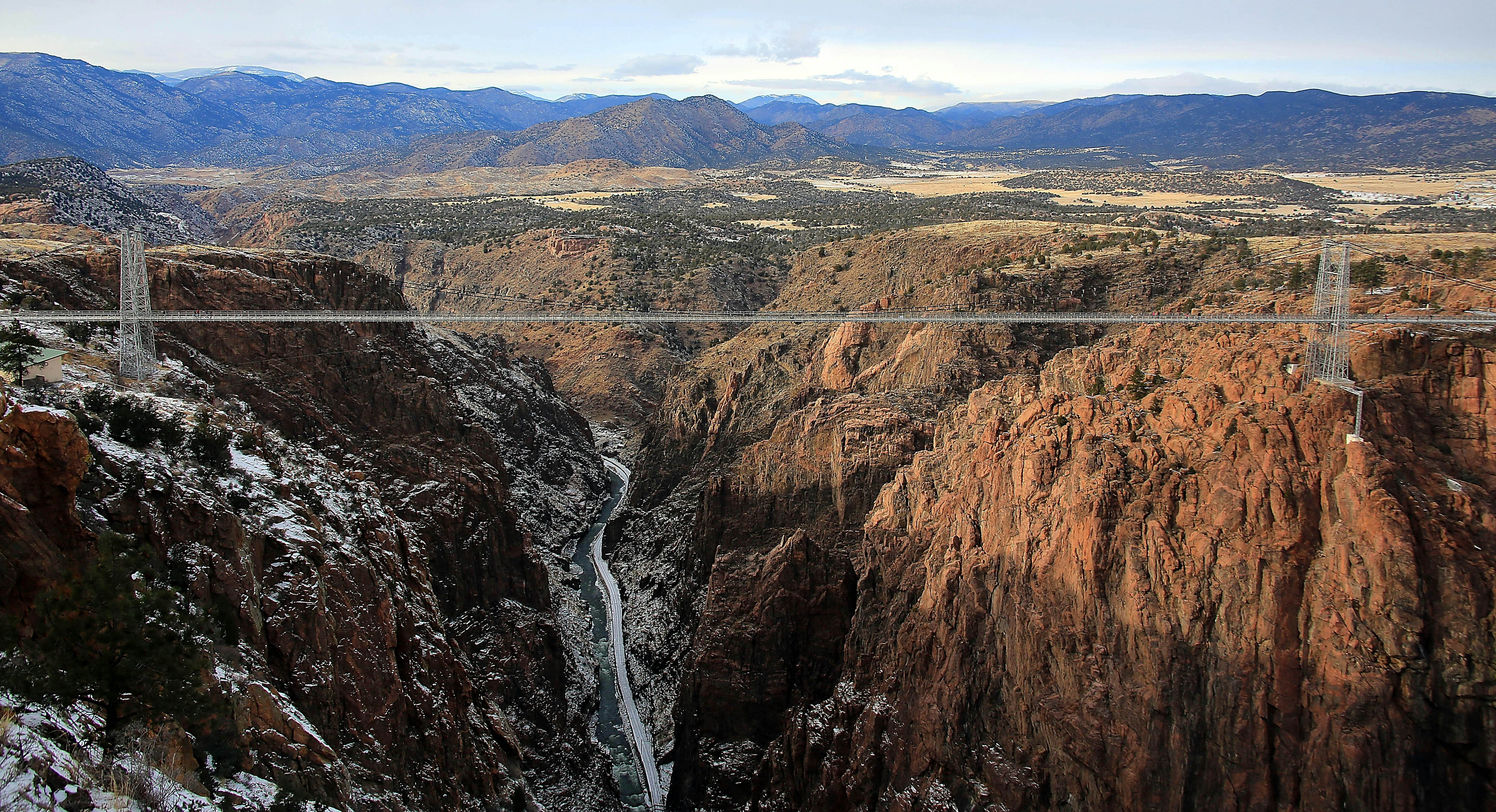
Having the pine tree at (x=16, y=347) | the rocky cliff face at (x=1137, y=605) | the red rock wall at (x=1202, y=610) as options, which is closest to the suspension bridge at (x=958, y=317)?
the rocky cliff face at (x=1137, y=605)

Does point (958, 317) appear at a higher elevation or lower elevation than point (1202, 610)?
higher

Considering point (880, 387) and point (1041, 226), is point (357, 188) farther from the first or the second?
point (880, 387)

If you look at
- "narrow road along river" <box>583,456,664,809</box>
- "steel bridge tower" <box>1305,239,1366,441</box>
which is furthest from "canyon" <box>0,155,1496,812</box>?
"steel bridge tower" <box>1305,239,1366,441</box>

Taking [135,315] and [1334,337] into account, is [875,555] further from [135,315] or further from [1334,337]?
[135,315]

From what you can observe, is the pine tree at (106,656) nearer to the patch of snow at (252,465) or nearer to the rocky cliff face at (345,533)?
the rocky cliff face at (345,533)

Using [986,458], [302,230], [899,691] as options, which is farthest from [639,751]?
[302,230]

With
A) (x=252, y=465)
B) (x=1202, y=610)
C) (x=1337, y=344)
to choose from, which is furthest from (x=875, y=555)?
(x=252, y=465)

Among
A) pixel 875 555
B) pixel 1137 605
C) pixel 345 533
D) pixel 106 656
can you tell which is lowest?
pixel 875 555

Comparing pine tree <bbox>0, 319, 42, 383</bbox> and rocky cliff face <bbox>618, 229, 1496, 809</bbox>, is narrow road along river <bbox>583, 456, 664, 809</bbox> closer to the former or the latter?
rocky cliff face <bbox>618, 229, 1496, 809</bbox>
